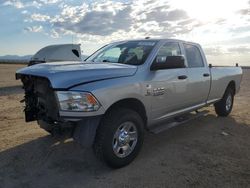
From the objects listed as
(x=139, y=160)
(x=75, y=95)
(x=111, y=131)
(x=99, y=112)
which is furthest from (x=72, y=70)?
(x=139, y=160)

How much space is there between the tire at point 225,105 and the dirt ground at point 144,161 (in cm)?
132

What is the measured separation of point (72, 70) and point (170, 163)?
6.86ft

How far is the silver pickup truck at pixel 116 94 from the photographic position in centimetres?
395

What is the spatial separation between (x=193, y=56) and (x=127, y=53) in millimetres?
1795

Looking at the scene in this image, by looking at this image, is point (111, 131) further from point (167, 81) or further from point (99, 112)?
point (167, 81)

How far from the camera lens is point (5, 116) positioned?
7.70 m

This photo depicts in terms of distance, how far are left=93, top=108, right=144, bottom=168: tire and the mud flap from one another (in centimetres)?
11

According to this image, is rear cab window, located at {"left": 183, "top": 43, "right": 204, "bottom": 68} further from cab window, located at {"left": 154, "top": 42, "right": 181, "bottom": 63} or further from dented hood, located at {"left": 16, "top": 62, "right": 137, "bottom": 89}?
dented hood, located at {"left": 16, "top": 62, "right": 137, "bottom": 89}

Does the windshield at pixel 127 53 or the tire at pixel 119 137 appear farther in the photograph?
the windshield at pixel 127 53

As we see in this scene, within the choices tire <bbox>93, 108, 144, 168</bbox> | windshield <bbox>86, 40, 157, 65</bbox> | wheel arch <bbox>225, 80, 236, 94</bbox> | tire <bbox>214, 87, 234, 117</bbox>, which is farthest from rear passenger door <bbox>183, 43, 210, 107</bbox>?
tire <bbox>93, 108, 144, 168</bbox>

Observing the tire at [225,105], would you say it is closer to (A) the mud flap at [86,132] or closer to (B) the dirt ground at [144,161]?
(B) the dirt ground at [144,161]

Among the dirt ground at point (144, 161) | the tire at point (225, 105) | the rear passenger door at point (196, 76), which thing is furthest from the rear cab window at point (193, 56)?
the tire at point (225, 105)

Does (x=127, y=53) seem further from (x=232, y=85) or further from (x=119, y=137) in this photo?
(x=232, y=85)

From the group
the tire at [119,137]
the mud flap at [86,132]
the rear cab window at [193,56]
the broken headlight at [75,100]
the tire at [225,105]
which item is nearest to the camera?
the broken headlight at [75,100]
